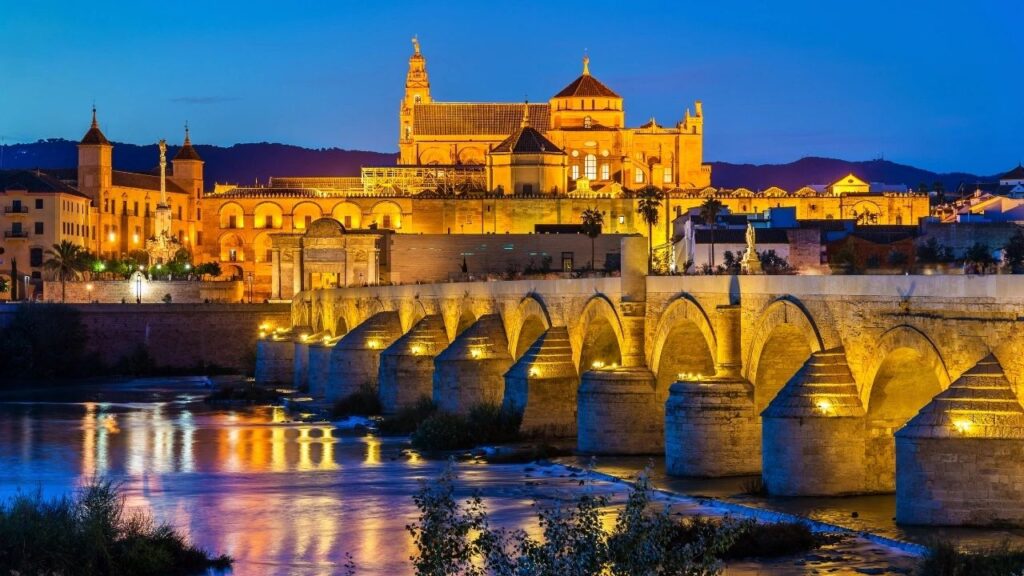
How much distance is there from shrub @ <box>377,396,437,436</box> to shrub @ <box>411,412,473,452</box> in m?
3.25

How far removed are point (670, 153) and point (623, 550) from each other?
3863 inches

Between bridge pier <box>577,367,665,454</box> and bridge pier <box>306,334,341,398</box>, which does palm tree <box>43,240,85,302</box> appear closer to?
bridge pier <box>306,334,341,398</box>

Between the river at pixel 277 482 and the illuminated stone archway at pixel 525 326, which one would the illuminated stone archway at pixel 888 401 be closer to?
the river at pixel 277 482

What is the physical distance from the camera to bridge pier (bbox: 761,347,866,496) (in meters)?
23.9

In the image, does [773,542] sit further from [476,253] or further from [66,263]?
[66,263]

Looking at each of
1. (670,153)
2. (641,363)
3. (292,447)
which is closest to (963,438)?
(641,363)

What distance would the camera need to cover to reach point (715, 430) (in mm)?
27344

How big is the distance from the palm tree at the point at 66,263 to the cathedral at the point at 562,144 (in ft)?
82.2

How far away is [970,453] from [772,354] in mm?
7740

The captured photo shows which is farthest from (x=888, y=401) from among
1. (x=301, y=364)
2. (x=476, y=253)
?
(x=476, y=253)

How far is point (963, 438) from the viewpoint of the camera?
20.2 m

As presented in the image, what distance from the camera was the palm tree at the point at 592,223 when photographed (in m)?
82.7

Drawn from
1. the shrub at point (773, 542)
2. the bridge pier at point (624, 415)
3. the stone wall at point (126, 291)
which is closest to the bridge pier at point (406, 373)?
the bridge pier at point (624, 415)

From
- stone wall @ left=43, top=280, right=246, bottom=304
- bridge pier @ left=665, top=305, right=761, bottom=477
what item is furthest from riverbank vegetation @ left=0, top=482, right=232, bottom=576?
stone wall @ left=43, top=280, right=246, bottom=304
